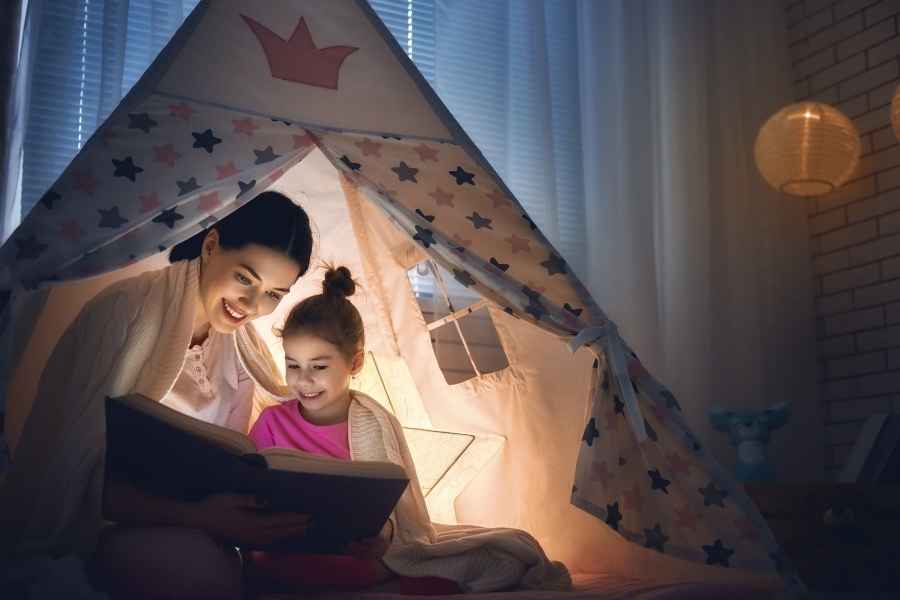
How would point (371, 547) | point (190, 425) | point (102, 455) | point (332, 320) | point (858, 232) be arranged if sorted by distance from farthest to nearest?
point (858, 232), point (332, 320), point (371, 547), point (102, 455), point (190, 425)

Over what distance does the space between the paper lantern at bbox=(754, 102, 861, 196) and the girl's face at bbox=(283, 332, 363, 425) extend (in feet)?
4.67

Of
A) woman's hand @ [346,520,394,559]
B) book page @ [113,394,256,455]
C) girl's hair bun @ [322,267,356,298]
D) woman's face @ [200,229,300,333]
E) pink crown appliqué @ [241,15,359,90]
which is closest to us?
book page @ [113,394,256,455]

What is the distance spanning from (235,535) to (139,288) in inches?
23.9

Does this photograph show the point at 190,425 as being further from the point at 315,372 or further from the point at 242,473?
the point at 315,372

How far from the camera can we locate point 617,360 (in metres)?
2.01

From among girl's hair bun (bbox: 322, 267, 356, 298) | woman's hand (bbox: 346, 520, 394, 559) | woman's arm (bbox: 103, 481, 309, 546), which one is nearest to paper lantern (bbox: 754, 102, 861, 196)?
girl's hair bun (bbox: 322, 267, 356, 298)

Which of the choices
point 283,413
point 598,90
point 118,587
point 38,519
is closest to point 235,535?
point 118,587

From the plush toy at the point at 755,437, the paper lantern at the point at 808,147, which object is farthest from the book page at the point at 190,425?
the paper lantern at the point at 808,147

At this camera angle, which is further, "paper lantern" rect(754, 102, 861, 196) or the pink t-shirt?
"paper lantern" rect(754, 102, 861, 196)

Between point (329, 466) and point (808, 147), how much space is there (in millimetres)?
1812

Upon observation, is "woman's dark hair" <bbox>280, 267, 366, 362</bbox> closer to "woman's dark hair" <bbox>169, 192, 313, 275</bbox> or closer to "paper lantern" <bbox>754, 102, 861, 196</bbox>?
"woman's dark hair" <bbox>169, 192, 313, 275</bbox>

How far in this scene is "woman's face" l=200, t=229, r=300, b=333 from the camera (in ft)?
7.27

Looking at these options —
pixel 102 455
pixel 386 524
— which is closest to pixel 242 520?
pixel 102 455

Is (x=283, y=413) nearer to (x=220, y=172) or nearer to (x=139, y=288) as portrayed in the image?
(x=139, y=288)
